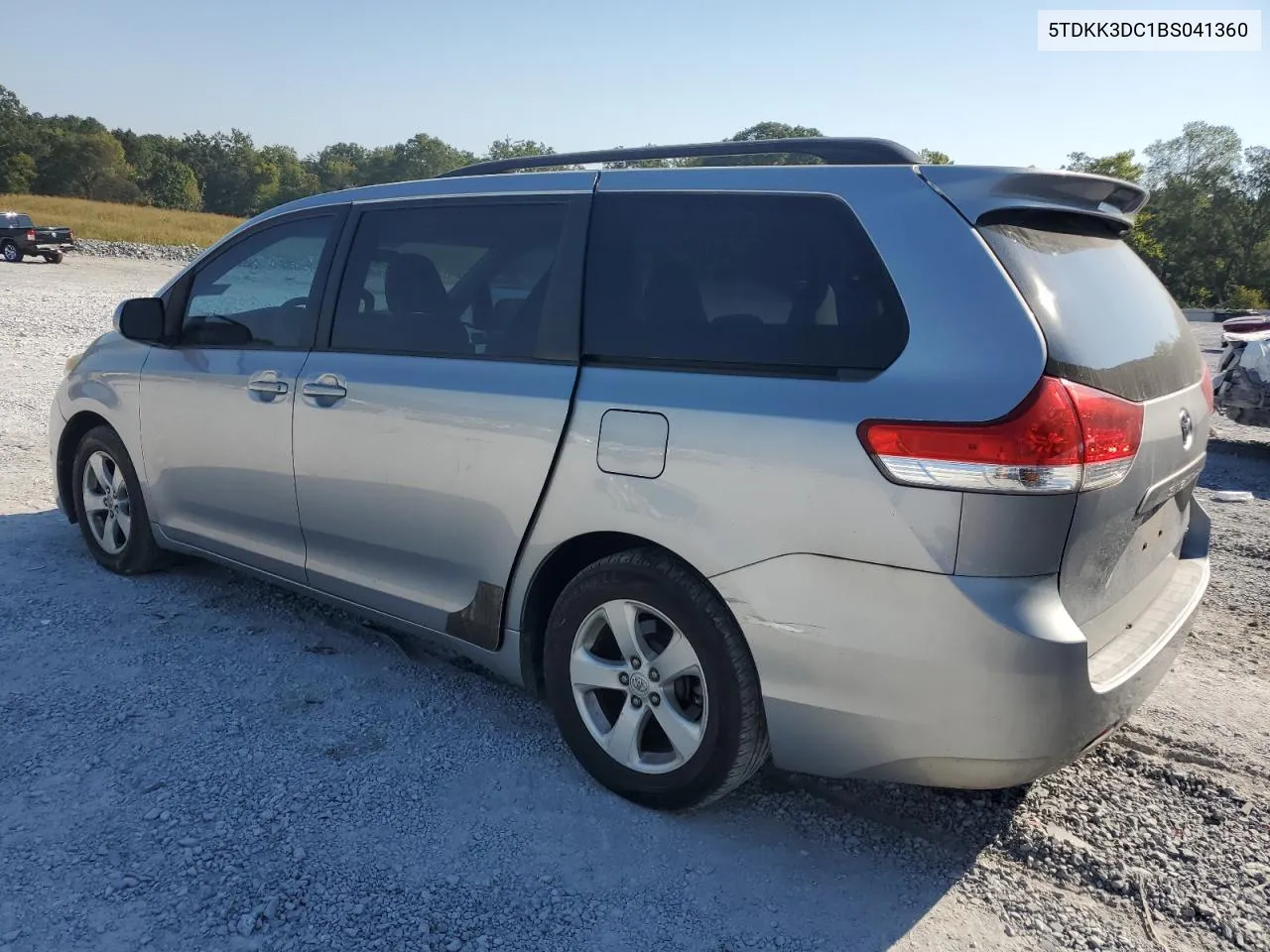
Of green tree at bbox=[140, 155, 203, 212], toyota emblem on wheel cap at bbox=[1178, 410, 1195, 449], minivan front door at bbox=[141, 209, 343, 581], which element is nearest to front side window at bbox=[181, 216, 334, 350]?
minivan front door at bbox=[141, 209, 343, 581]

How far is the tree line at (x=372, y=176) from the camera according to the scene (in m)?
60.0

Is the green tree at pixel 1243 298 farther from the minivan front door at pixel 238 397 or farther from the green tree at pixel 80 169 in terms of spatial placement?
the green tree at pixel 80 169

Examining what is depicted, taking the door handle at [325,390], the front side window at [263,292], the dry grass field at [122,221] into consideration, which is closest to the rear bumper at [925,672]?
the door handle at [325,390]

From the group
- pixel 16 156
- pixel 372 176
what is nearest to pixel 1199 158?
pixel 372 176

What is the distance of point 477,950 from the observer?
7.97 feet

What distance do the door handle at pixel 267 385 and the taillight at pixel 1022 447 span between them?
8.43 feet

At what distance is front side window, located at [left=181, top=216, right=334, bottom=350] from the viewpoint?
409 cm

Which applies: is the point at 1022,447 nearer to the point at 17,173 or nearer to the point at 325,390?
the point at 325,390

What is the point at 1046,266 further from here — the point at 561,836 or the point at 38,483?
the point at 38,483

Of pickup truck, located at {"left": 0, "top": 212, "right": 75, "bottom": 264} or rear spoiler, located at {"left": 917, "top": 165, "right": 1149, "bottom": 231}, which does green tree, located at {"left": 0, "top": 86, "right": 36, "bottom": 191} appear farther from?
rear spoiler, located at {"left": 917, "top": 165, "right": 1149, "bottom": 231}

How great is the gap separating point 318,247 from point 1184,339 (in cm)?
325

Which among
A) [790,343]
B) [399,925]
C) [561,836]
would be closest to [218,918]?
[399,925]

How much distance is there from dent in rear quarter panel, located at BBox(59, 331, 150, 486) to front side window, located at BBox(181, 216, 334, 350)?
43 cm

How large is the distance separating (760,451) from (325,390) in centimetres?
196
